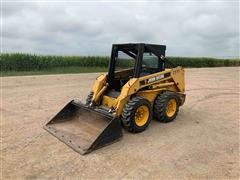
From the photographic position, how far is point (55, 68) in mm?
20469

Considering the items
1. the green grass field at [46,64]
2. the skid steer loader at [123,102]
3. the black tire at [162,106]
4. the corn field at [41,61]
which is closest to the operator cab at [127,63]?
the skid steer loader at [123,102]

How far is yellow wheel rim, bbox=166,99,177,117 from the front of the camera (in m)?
5.43

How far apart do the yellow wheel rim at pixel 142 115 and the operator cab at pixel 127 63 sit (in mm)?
923

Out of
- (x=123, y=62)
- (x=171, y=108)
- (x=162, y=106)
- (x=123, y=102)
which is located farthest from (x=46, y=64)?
(x=123, y=102)

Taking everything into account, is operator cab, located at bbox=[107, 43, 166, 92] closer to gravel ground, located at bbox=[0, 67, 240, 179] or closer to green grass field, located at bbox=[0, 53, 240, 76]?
gravel ground, located at bbox=[0, 67, 240, 179]

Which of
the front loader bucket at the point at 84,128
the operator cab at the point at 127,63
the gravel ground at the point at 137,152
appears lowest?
the gravel ground at the point at 137,152

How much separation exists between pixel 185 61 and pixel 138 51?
29.2m

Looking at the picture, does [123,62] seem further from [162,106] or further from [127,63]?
[162,106]

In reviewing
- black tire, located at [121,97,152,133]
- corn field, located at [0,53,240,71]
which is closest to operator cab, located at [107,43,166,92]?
black tire, located at [121,97,152,133]

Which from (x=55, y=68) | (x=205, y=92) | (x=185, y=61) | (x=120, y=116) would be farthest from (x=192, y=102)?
(x=185, y=61)

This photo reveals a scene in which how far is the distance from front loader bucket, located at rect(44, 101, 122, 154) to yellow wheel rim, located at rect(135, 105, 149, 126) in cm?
61

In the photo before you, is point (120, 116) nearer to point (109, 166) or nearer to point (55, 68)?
point (109, 166)

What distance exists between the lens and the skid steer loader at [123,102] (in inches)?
168

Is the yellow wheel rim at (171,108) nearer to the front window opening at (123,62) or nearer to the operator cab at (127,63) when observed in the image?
the operator cab at (127,63)
